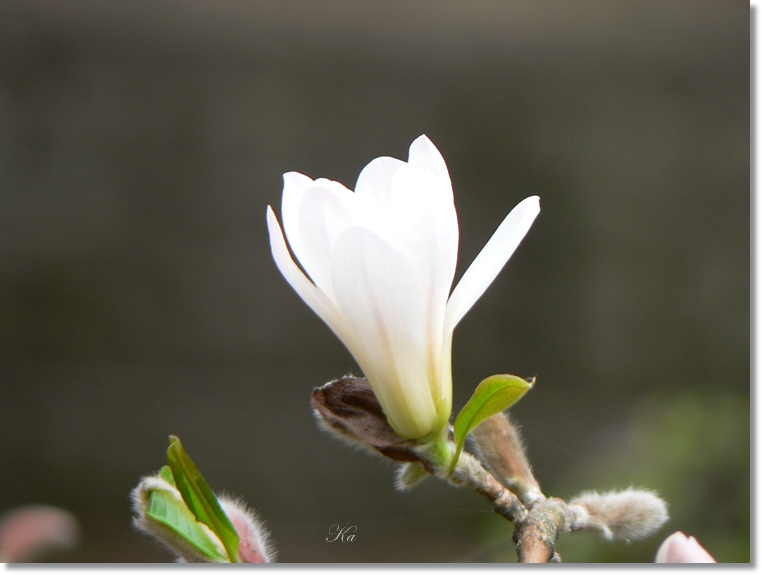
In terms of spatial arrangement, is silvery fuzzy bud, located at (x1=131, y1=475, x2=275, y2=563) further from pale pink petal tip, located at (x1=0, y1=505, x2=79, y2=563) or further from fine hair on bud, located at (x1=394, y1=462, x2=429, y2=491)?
pale pink petal tip, located at (x1=0, y1=505, x2=79, y2=563)

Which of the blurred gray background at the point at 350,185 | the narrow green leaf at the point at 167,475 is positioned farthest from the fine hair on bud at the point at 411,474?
the blurred gray background at the point at 350,185

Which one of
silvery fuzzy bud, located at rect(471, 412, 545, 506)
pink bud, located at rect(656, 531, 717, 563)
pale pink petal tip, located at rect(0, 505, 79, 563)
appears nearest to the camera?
pink bud, located at rect(656, 531, 717, 563)

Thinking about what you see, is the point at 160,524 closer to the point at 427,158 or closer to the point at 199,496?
the point at 199,496

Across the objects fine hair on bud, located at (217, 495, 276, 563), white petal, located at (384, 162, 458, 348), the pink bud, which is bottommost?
the pink bud

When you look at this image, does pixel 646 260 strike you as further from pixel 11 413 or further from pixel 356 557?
pixel 11 413

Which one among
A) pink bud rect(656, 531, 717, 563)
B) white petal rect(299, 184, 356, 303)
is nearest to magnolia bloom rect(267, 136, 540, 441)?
white petal rect(299, 184, 356, 303)

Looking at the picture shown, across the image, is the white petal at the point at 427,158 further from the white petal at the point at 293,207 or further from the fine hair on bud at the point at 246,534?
the fine hair on bud at the point at 246,534

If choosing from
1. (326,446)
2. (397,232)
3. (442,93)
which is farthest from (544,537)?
(442,93)
